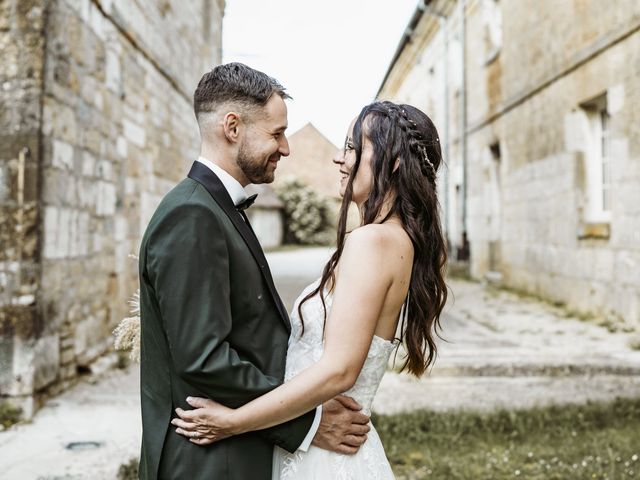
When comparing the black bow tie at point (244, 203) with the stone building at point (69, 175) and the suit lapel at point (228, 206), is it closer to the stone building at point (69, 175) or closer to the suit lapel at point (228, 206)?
the suit lapel at point (228, 206)

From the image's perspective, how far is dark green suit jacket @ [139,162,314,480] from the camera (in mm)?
1532

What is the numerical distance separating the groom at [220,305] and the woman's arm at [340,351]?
4cm

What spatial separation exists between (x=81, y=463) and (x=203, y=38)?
8.93 metres

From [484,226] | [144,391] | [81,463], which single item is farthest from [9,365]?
[484,226]

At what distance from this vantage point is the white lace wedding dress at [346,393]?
182 centimetres

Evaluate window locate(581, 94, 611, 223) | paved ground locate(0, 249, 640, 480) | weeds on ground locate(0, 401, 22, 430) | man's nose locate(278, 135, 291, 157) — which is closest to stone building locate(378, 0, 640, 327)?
window locate(581, 94, 611, 223)

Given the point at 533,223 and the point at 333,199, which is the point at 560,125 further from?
the point at 333,199

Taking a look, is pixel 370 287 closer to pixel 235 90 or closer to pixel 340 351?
pixel 340 351

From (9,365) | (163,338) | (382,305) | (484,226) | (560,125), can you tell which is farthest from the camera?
(484,226)

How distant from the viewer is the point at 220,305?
1.55 meters

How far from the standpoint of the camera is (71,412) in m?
4.71

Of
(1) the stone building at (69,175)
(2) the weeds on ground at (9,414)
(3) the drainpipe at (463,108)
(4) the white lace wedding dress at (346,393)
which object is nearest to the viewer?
(4) the white lace wedding dress at (346,393)

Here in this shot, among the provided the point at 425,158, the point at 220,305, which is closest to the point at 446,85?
the point at 425,158

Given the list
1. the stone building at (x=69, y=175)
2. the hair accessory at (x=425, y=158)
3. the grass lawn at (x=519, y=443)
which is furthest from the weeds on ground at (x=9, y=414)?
the hair accessory at (x=425, y=158)
